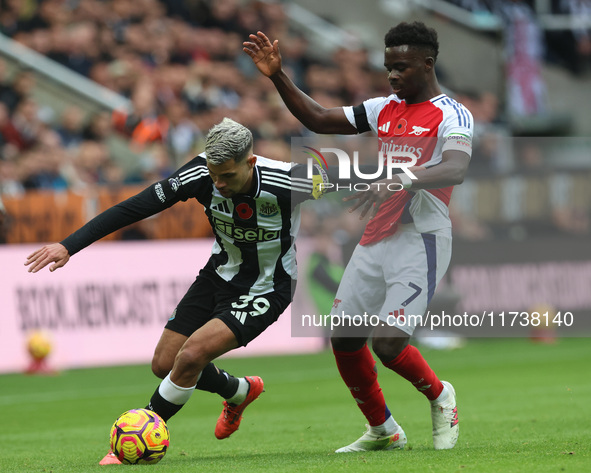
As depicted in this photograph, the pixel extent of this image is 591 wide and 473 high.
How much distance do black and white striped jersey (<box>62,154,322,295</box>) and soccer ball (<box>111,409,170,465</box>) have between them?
1.08m

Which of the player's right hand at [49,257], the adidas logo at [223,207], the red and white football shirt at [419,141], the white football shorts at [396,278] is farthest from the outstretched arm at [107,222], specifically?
the red and white football shirt at [419,141]

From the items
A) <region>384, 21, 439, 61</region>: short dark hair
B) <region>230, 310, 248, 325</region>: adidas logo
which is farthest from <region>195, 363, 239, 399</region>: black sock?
<region>384, 21, 439, 61</region>: short dark hair

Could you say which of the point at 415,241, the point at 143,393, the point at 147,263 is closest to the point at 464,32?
the point at 147,263

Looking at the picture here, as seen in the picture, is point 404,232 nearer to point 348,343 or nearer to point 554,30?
point 348,343

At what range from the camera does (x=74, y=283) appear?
47.3ft

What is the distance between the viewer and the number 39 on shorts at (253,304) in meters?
6.89

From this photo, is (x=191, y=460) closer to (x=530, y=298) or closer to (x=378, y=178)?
(x=378, y=178)

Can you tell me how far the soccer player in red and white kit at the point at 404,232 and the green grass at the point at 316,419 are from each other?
0.54 m

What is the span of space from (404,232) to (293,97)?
124 cm

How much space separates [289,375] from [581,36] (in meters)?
16.8

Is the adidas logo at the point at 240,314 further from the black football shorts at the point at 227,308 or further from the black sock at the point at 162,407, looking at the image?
the black sock at the point at 162,407

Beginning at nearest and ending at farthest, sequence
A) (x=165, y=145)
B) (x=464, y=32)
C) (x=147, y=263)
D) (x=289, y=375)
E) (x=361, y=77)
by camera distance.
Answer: (x=289, y=375) → (x=147, y=263) → (x=165, y=145) → (x=361, y=77) → (x=464, y=32)

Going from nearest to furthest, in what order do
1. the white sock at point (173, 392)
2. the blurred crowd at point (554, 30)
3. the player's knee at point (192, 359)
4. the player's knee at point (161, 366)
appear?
the player's knee at point (192, 359)
the white sock at point (173, 392)
the player's knee at point (161, 366)
the blurred crowd at point (554, 30)

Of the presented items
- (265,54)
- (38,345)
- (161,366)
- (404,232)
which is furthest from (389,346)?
(38,345)
